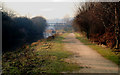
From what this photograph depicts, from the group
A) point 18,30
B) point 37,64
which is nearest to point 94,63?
point 37,64

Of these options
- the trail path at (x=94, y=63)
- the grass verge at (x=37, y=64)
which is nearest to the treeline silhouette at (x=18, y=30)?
the grass verge at (x=37, y=64)

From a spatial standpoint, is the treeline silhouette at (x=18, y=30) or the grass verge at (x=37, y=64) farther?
the treeline silhouette at (x=18, y=30)

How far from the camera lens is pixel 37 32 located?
206ft

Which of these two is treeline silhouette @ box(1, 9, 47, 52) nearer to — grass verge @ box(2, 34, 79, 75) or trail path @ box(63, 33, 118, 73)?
grass verge @ box(2, 34, 79, 75)

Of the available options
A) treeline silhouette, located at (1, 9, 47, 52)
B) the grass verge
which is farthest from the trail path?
treeline silhouette, located at (1, 9, 47, 52)

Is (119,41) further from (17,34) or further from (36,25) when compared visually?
(36,25)

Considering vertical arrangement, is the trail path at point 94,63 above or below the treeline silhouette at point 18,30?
below

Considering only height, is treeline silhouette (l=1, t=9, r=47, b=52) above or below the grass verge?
above

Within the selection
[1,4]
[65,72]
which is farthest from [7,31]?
[65,72]

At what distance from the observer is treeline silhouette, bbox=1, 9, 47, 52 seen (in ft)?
91.2

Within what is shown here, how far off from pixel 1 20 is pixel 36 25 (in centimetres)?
3469

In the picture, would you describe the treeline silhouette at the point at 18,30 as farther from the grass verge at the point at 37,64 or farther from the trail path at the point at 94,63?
the trail path at the point at 94,63

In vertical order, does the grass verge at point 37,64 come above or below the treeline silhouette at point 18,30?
below

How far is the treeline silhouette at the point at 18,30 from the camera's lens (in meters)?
27.8
